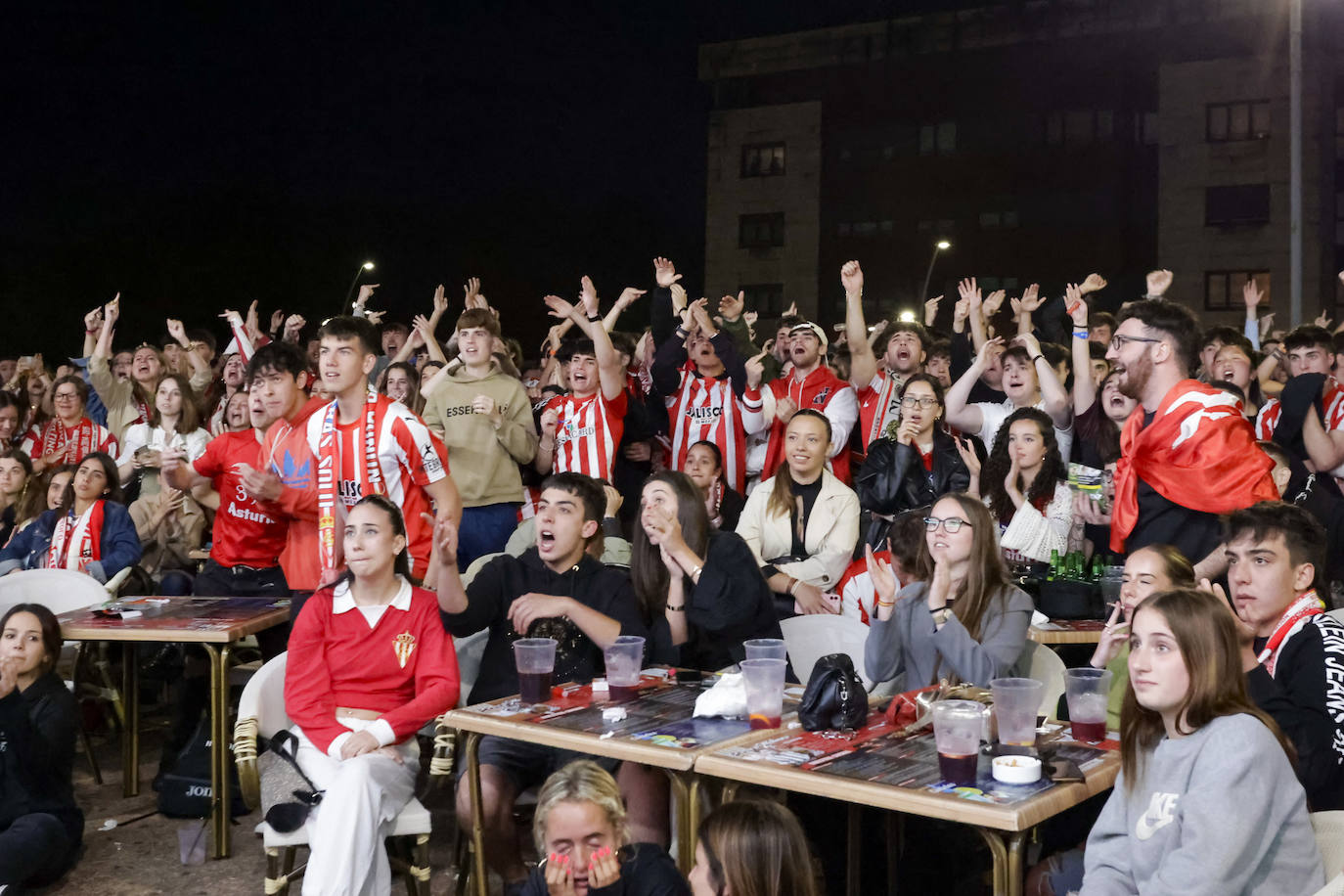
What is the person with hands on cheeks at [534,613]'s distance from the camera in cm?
413

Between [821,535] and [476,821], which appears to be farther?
[821,535]

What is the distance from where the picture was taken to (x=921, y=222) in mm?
31453

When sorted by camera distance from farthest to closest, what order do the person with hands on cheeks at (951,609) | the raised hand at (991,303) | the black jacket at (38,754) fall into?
the raised hand at (991,303) < the black jacket at (38,754) < the person with hands on cheeks at (951,609)

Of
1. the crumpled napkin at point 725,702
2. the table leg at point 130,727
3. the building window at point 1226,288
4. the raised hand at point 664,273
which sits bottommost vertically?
the table leg at point 130,727

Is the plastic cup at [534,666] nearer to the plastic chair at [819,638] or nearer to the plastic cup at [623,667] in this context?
the plastic cup at [623,667]

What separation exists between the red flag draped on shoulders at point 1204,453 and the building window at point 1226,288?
24431mm

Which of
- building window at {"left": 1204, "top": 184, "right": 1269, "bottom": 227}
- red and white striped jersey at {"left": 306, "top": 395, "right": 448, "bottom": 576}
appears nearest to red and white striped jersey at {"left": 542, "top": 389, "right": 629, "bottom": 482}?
red and white striped jersey at {"left": 306, "top": 395, "right": 448, "bottom": 576}

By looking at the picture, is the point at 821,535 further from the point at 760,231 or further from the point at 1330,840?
the point at 760,231

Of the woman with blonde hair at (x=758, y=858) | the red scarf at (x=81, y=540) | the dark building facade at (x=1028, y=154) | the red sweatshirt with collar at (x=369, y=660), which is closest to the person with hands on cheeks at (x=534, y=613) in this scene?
the red sweatshirt with collar at (x=369, y=660)

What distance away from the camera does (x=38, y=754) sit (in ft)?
14.7

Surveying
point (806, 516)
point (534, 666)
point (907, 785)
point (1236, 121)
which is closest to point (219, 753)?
point (534, 666)

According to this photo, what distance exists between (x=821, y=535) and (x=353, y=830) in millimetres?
2884

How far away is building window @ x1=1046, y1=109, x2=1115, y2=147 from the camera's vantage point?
28.7m

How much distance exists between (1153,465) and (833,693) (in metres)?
1.64
